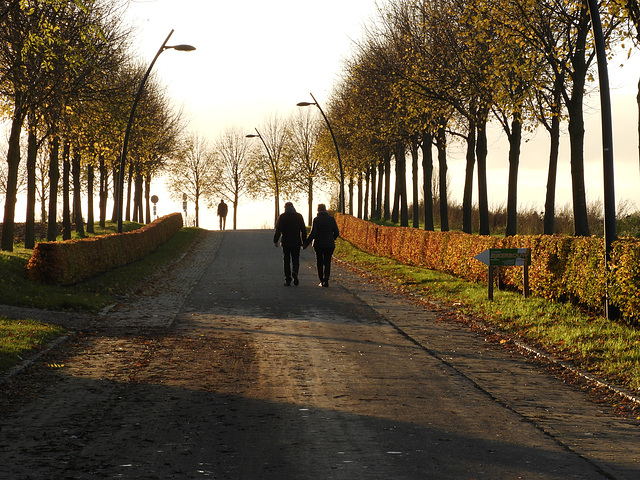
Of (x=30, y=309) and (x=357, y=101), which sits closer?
(x=30, y=309)

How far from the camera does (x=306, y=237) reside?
1786cm

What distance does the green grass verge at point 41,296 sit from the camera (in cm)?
945

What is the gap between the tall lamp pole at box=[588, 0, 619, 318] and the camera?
1113 cm

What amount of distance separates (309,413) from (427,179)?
2740cm

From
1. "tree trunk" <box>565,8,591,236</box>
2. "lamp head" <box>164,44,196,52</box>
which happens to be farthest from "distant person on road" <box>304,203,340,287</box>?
"lamp head" <box>164,44,196,52</box>

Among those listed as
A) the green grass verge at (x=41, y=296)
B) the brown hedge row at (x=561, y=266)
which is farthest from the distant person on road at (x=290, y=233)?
the brown hedge row at (x=561, y=266)

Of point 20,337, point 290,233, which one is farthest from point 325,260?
point 20,337

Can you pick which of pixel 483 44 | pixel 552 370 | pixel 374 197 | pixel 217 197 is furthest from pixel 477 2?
pixel 217 197

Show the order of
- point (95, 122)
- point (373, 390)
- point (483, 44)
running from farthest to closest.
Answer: point (95, 122)
point (483, 44)
point (373, 390)

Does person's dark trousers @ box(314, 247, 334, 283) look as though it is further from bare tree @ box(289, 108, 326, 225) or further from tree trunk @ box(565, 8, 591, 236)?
bare tree @ box(289, 108, 326, 225)

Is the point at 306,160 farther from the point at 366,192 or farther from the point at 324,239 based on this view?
the point at 324,239

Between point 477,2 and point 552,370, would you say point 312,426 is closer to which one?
point 552,370

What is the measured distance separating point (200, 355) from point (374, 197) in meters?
44.2

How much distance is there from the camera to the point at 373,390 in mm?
7234
